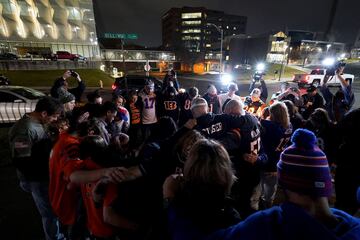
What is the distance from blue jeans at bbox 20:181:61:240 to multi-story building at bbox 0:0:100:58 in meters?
53.4

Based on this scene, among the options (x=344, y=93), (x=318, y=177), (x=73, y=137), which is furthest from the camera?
(x=344, y=93)

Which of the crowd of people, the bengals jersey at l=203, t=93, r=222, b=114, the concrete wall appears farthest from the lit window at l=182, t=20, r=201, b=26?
the crowd of people

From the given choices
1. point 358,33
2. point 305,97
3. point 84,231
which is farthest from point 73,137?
point 358,33

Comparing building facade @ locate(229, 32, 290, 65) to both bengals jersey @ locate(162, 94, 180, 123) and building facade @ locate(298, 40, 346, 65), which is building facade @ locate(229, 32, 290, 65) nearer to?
building facade @ locate(298, 40, 346, 65)

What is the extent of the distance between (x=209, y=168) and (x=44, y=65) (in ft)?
131

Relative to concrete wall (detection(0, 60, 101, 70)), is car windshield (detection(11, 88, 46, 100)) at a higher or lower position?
lower

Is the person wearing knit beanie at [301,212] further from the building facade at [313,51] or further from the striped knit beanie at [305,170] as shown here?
the building facade at [313,51]

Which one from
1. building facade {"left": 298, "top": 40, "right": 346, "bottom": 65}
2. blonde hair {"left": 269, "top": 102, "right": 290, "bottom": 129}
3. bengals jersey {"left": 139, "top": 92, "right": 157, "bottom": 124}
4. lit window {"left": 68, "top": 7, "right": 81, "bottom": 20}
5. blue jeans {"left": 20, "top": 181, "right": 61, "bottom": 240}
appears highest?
lit window {"left": 68, "top": 7, "right": 81, "bottom": 20}

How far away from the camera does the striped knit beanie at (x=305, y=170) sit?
48.1 inches

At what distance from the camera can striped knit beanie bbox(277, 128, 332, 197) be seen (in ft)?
4.00

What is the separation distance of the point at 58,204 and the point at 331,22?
76294mm

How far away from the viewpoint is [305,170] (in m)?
1.30

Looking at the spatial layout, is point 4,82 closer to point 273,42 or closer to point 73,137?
point 73,137

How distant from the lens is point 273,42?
6084cm
